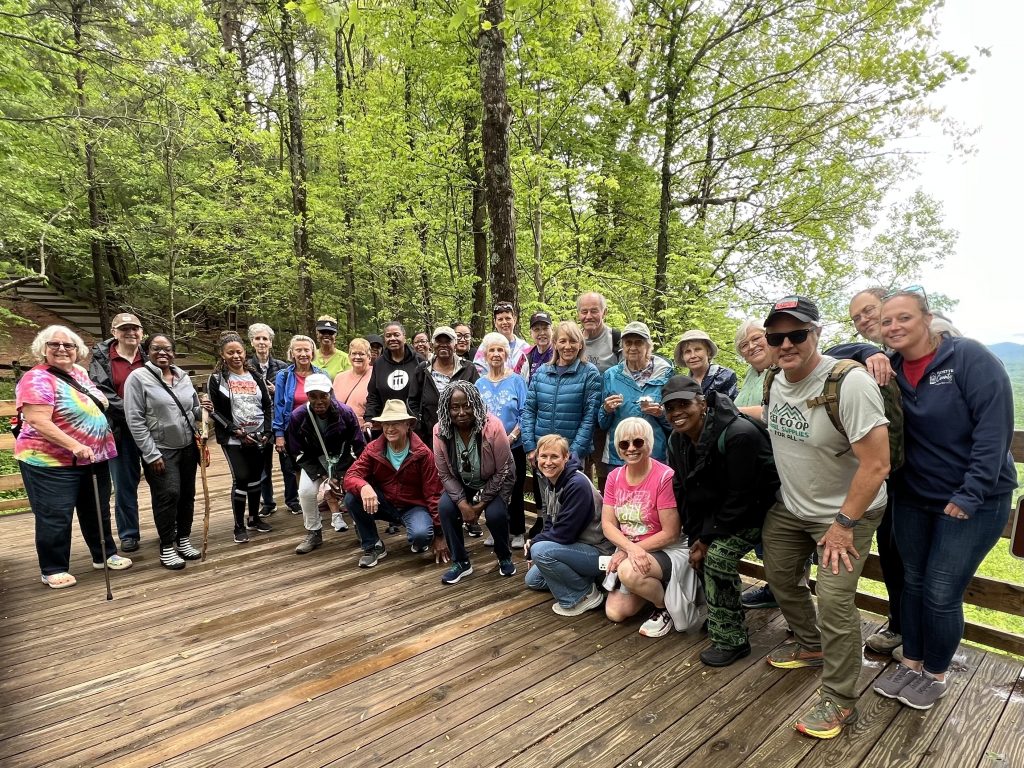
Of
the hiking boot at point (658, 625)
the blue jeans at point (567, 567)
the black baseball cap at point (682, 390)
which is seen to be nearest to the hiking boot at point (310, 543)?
the blue jeans at point (567, 567)

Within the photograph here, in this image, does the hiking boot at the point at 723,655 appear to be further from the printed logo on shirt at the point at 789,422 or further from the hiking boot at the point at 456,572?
the hiking boot at the point at 456,572

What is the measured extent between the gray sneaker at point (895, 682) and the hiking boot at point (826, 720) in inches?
12.8

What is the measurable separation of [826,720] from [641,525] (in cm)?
136

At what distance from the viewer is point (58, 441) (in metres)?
3.91

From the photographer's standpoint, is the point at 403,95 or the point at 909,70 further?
the point at 403,95

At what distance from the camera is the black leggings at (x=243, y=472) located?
5.30 meters

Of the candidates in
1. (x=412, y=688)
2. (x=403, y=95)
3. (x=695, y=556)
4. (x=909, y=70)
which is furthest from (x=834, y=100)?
(x=412, y=688)

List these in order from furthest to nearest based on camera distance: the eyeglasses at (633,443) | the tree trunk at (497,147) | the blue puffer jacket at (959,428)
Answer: the tree trunk at (497,147)
the eyeglasses at (633,443)
the blue puffer jacket at (959,428)

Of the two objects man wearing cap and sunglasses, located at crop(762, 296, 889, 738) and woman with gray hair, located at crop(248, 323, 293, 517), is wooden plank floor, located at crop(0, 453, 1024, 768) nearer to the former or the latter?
man wearing cap and sunglasses, located at crop(762, 296, 889, 738)

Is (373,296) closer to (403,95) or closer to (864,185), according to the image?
(403,95)

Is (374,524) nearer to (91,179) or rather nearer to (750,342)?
(750,342)

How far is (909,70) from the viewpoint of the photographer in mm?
9375

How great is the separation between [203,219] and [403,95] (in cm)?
573

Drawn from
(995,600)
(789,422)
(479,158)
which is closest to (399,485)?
(789,422)
